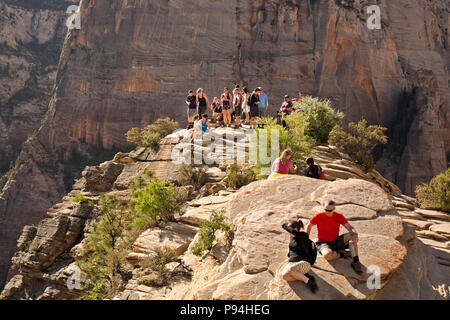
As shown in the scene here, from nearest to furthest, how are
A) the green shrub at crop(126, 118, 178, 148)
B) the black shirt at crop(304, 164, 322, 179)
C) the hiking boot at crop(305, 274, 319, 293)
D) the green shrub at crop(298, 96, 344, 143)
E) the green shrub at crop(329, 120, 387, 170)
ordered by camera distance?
the hiking boot at crop(305, 274, 319, 293) → the black shirt at crop(304, 164, 322, 179) → the green shrub at crop(329, 120, 387, 170) → the green shrub at crop(298, 96, 344, 143) → the green shrub at crop(126, 118, 178, 148)

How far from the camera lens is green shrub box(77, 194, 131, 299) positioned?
31.3ft

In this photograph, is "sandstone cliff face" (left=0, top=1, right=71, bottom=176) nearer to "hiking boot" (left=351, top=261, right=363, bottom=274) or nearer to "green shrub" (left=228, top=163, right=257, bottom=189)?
"green shrub" (left=228, top=163, right=257, bottom=189)

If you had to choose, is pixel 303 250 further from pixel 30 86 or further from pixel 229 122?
pixel 30 86

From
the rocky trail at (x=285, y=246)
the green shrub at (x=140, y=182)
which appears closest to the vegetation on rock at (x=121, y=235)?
the rocky trail at (x=285, y=246)

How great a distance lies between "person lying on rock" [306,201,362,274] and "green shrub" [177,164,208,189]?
8.01 metres

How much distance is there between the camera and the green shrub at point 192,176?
45.2 ft

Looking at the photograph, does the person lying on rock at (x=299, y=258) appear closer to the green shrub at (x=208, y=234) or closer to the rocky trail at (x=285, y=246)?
the rocky trail at (x=285, y=246)

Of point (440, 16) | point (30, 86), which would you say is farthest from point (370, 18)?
point (30, 86)

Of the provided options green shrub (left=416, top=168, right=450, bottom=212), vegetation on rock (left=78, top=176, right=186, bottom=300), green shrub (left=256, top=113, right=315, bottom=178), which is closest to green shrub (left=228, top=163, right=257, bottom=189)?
green shrub (left=256, top=113, right=315, bottom=178)

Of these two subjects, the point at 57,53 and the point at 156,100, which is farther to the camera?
the point at 57,53

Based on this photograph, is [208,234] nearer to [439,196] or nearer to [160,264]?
[160,264]

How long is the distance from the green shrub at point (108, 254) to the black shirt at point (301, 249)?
17.7 feet

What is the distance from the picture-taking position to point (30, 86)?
206 ft
